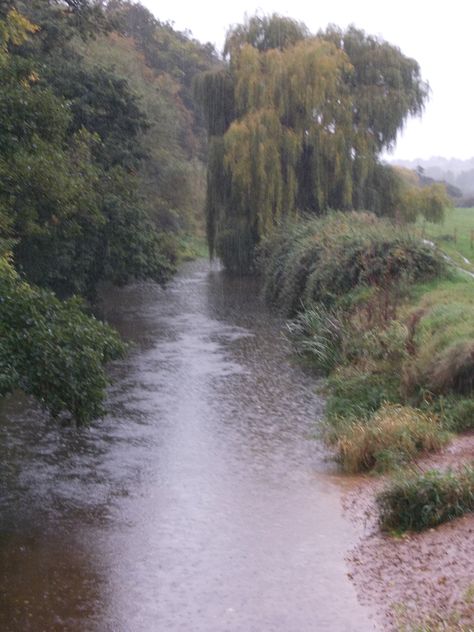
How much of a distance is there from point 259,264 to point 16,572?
81.0ft

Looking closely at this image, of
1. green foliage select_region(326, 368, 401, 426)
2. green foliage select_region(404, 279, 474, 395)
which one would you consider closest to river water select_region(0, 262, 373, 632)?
green foliage select_region(326, 368, 401, 426)

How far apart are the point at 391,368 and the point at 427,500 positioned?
710 centimetres

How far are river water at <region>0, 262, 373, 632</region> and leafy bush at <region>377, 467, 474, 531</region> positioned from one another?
654 mm

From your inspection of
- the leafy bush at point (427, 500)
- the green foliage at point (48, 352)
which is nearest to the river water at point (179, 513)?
the leafy bush at point (427, 500)

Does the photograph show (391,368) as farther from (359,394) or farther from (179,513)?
(179,513)

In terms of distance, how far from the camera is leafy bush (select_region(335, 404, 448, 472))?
41.1ft

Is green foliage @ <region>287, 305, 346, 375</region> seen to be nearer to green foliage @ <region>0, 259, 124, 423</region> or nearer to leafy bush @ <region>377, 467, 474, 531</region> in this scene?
leafy bush @ <region>377, 467, 474, 531</region>

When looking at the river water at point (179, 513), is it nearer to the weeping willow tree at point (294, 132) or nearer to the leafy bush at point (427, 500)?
the leafy bush at point (427, 500)

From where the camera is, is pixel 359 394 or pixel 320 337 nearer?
pixel 359 394

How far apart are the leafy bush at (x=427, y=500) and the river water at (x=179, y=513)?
65 centimetres

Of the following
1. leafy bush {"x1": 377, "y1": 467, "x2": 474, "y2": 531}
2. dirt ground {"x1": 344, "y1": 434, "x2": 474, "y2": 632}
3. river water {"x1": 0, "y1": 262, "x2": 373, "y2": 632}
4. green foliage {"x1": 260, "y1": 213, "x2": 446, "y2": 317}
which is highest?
green foliage {"x1": 260, "y1": 213, "x2": 446, "y2": 317}

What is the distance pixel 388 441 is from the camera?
12.9m

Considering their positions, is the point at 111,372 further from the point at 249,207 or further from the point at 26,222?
the point at 249,207

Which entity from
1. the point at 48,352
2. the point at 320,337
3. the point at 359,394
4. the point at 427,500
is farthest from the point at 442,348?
the point at 48,352
